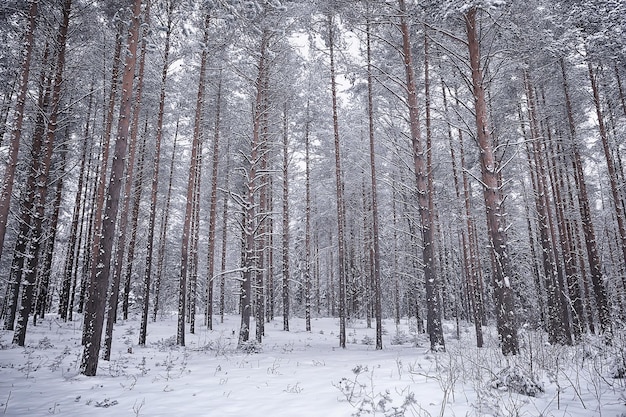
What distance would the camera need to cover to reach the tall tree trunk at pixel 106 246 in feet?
23.6

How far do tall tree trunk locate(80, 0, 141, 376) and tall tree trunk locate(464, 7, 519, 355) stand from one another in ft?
29.5

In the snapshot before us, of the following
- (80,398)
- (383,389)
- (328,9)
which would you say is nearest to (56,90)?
(328,9)

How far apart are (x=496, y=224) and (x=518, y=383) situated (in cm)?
446

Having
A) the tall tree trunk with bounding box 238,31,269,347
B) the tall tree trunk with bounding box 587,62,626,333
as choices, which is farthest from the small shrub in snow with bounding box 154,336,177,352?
the tall tree trunk with bounding box 587,62,626,333

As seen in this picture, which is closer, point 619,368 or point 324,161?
point 619,368

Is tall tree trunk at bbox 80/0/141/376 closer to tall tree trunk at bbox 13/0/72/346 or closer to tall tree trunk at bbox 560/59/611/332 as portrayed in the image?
tall tree trunk at bbox 13/0/72/346

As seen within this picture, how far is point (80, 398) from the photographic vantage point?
530 centimetres

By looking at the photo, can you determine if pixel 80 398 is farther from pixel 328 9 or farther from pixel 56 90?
pixel 328 9

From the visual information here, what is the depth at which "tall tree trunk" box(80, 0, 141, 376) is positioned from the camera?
721 cm

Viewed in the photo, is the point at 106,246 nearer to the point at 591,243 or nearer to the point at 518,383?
the point at 518,383

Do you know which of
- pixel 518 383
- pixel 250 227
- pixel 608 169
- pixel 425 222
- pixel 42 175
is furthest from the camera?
pixel 608 169

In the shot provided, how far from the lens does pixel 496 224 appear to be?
7.91 m

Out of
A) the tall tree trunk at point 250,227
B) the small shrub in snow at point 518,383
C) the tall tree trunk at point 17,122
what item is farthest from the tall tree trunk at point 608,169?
the tall tree trunk at point 17,122

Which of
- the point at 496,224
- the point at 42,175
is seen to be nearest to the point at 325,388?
the point at 496,224
